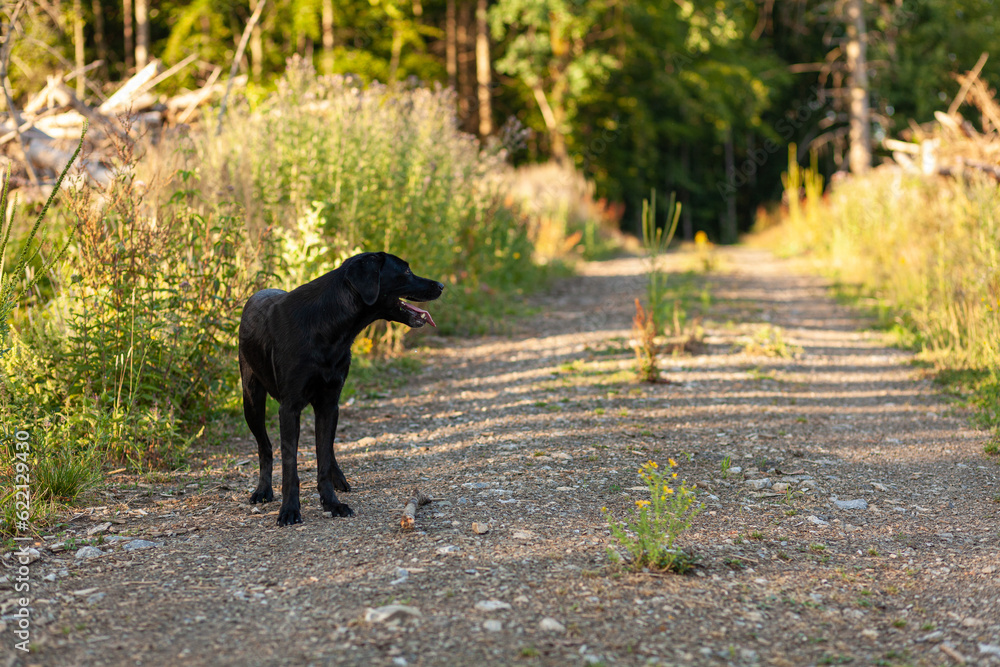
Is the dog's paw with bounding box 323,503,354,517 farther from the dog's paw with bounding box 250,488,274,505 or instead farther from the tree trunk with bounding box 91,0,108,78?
the tree trunk with bounding box 91,0,108,78

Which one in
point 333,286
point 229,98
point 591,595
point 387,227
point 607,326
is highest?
point 229,98

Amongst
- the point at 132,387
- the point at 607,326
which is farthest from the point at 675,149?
the point at 132,387

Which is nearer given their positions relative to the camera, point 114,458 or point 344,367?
point 344,367

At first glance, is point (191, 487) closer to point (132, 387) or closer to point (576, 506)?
point (132, 387)

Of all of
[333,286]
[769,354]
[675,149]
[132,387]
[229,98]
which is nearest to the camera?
[333,286]

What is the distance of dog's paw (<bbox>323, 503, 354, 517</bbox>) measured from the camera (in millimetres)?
3842

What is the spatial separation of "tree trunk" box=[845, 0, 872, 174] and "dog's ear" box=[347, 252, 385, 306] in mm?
15609

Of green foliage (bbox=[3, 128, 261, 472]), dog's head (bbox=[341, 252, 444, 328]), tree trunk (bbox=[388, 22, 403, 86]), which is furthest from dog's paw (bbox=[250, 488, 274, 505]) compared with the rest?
tree trunk (bbox=[388, 22, 403, 86])

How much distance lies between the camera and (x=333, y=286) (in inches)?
153

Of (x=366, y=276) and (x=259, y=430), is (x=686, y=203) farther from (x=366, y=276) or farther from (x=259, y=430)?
(x=259, y=430)

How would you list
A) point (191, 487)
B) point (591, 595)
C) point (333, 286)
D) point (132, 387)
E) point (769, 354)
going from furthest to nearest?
point (769, 354)
point (132, 387)
point (191, 487)
point (333, 286)
point (591, 595)

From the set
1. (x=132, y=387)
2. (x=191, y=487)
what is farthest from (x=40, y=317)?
(x=191, y=487)

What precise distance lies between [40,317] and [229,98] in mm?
4349

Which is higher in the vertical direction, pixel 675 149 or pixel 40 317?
pixel 675 149
